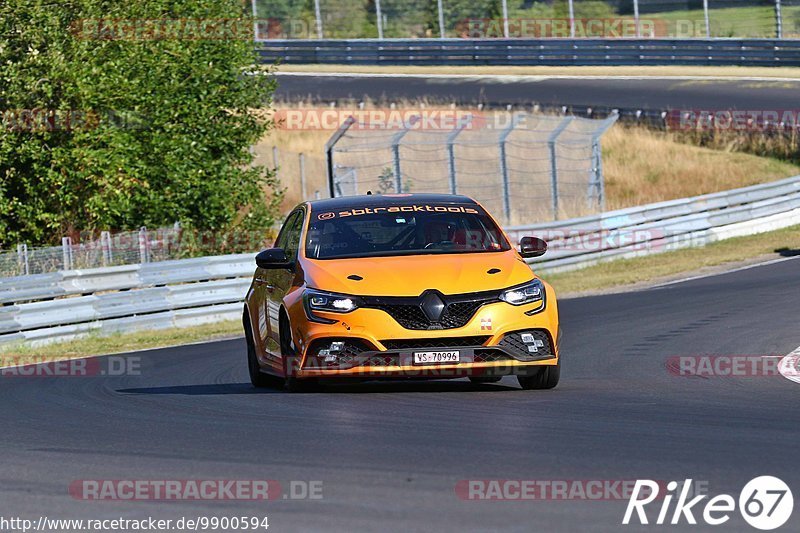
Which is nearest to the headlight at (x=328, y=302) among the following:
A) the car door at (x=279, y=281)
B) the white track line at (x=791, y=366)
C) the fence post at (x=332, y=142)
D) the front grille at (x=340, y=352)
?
the front grille at (x=340, y=352)

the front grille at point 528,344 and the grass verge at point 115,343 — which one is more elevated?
the front grille at point 528,344

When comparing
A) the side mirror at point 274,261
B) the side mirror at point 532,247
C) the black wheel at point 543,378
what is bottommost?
the black wheel at point 543,378

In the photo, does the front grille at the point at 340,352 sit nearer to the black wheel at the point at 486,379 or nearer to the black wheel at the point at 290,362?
the black wheel at the point at 290,362

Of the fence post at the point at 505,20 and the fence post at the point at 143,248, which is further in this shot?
the fence post at the point at 505,20

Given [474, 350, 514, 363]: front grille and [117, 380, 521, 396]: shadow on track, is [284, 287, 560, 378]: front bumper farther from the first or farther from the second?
[117, 380, 521, 396]: shadow on track

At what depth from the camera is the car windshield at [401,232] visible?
454 inches

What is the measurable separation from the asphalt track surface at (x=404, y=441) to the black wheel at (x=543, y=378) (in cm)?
13

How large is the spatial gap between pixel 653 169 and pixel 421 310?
2926 centimetres

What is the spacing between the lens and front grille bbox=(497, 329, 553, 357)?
34.7 feet

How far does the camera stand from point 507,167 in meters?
33.4

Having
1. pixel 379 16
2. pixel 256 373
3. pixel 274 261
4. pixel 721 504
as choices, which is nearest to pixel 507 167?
pixel 379 16

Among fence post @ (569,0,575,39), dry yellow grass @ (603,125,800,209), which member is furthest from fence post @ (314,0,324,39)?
dry yellow grass @ (603,125,800,209)

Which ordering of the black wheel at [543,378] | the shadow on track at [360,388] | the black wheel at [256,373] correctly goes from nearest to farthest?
the black wheel at [543,378] < the shadow on track at [360,388] < the black wheel at [256,373]

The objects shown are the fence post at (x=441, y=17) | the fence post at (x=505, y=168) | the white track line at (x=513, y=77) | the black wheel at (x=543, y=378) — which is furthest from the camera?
the fence post at (x=441, y=17)
